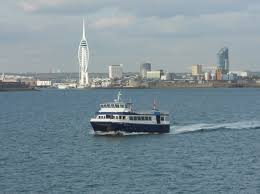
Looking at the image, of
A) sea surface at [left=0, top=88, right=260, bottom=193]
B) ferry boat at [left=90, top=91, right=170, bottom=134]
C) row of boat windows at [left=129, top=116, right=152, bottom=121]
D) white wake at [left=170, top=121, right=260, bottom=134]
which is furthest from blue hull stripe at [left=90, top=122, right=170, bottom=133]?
white wake at [left=170, top=121, right=260, bottom=134]

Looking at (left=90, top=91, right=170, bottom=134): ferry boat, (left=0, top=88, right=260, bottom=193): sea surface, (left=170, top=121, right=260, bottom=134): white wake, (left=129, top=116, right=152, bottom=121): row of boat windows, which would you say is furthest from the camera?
(left=170, top=121, right=260, bottom=134): white wake

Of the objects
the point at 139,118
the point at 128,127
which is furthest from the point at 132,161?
the point at 139,118

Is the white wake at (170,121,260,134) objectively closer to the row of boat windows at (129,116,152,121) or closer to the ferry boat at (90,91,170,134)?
the ferry boat at (90,91,170,134)

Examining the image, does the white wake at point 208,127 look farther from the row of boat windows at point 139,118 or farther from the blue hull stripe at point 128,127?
the row of boat windows at point 139,118

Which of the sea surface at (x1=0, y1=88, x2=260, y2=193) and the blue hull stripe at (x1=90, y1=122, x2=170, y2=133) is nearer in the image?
the sea surface at (x1=0, y1=88, x2=260, y2=193)

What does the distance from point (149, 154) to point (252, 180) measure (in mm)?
17878

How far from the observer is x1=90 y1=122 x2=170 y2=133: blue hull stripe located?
87125 millimetres

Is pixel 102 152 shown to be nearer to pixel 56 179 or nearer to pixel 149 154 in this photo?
pixel 149 154

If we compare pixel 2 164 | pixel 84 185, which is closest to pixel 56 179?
pixel 84 185

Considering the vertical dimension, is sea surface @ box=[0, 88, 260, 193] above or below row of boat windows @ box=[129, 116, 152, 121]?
below

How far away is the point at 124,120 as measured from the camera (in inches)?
3440

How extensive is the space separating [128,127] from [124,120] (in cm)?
116

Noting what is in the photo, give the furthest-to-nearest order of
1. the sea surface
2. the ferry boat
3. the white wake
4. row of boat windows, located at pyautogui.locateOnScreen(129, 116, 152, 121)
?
the white wake, row of boat windows, located at pyautogui.locateOnScreen(129, 116, 152, 121), the ferry boat, the sea surface

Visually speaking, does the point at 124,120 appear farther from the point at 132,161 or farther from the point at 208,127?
the point at 132,161
